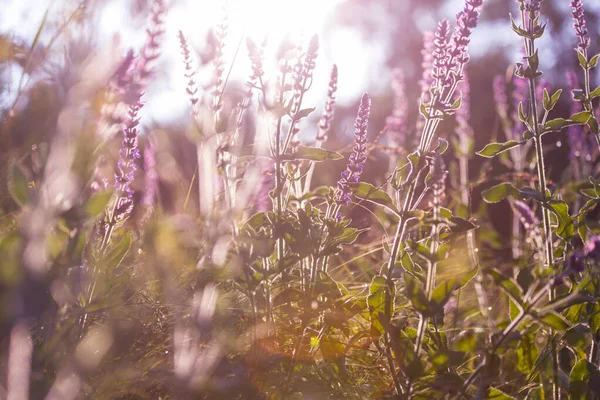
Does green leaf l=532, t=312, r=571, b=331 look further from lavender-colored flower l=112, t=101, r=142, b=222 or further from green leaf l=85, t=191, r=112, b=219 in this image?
lavender-colored flower l=112, t=101, r=142, b=222

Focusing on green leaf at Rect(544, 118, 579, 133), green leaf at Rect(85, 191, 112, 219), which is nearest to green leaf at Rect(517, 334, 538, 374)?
green leaf at Rect(544, 118, 579, 133)

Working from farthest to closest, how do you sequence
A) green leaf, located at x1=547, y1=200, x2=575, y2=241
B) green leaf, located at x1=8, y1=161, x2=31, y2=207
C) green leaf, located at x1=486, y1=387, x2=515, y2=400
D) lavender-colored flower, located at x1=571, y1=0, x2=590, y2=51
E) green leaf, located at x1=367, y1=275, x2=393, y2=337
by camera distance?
lavender-colored flower, located at x1=571, y1=0, x2=590, y2=51 → green leaf, located at x1=547, y1=200, x2=575, y2=241 → green leaf, located at x1=367, y1=275, x2=393, y2=337 → green leaf, located at x1=486, y1=387, x2=515, y2=400 → green leaf, located at x1=8, y1=161, x2=31, y2=207

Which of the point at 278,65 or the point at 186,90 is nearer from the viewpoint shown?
the point at 278,65

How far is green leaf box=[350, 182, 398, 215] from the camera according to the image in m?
1.52

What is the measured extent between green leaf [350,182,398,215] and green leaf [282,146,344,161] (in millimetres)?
108

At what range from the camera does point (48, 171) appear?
97 centimetres

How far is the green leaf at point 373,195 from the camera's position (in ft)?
4.98

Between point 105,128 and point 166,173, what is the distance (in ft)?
2.78

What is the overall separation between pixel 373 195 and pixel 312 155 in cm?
23

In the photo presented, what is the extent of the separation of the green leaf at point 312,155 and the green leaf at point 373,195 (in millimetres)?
108

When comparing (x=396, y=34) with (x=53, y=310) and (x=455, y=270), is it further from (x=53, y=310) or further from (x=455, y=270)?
(x=53, y=310)

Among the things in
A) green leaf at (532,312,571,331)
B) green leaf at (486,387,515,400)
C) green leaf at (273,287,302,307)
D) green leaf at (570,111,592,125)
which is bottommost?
green leaf at (486,387,515,400)

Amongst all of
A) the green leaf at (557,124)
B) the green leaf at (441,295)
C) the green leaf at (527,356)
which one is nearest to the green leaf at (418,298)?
the green leaf at (441,295)

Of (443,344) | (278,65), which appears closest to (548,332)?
(443,344)
